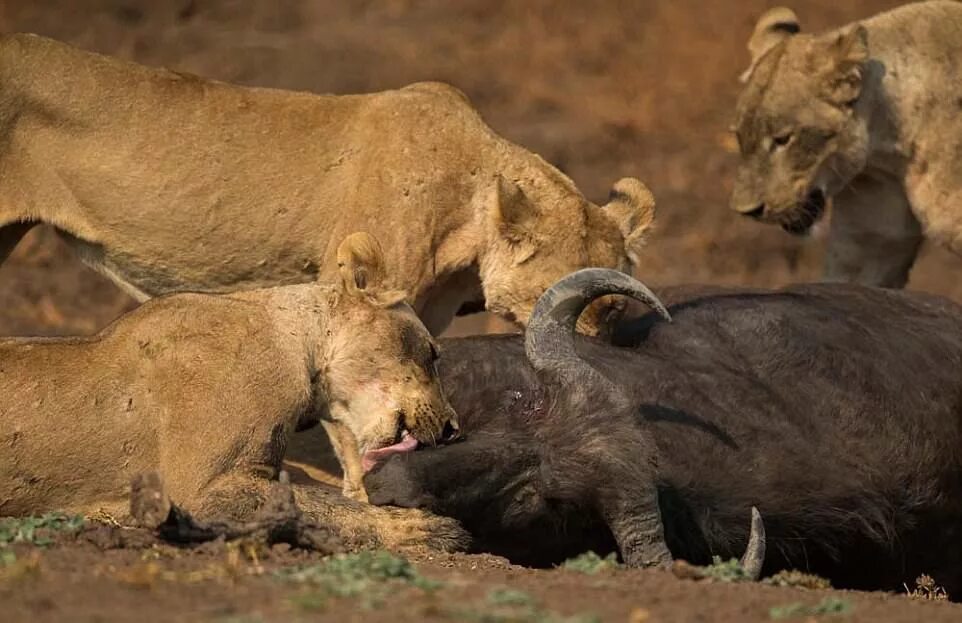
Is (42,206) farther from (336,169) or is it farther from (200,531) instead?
(200,531)

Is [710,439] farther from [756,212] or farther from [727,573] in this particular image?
[756,212]

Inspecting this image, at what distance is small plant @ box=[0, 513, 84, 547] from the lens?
5.39 metres

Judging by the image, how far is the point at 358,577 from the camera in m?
5.00

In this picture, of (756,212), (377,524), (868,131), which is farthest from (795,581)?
(868,131)

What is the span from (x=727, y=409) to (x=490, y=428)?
846 millimetres

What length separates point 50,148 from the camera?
7.52m

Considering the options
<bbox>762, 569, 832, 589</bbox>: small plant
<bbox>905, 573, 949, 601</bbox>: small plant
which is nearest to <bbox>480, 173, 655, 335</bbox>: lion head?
<bbox>905, 573, 949, 601</bbox>: small plant

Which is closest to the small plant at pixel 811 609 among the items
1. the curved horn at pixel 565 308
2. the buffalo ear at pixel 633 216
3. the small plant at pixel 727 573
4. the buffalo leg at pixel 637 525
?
the small plant at pixel 727 573

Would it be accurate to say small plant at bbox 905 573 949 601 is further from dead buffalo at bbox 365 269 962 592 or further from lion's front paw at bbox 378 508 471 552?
lion's front paw at bbox 378 508 471 552

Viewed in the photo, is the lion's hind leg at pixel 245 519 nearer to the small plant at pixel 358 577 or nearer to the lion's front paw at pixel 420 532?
the lion's front paw at pixel 420 532

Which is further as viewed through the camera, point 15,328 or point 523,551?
point 15,328

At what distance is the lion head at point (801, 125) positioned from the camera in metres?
9.06

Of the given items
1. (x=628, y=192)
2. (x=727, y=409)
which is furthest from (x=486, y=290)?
(x=727, y=409)

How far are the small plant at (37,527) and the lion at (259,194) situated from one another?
1984mm
